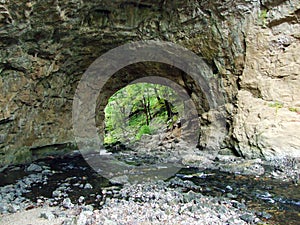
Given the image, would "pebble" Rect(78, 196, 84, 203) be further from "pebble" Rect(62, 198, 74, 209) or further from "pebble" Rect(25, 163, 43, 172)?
"pebble" Rect(25, 163, 43, 172)

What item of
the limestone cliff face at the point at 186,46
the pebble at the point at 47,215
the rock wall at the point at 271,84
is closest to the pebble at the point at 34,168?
the limestone cliff face at the point at 186,46

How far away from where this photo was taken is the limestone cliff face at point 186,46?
7.20 meters

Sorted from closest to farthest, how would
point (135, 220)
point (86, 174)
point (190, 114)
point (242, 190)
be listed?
point (135, 220), point (242, 190), point (86, 174), point (190, 114)

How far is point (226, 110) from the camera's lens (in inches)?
361

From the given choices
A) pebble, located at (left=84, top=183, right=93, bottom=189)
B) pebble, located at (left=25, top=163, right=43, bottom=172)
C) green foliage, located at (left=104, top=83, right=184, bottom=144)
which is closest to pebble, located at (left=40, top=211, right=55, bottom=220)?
pebble, located at (left=84, top=183, right=93, bottom=189)

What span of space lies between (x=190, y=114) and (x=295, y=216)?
7.98 meters

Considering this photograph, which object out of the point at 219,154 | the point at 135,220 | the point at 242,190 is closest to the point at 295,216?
the point at 242,190

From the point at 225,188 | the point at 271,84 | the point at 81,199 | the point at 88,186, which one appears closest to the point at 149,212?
the point at 81,199

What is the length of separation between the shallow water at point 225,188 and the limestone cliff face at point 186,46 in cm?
158

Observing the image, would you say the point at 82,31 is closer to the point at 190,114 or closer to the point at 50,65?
the point at 50,65

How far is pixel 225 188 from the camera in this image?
17.7 ft

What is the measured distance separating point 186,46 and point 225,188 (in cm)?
528

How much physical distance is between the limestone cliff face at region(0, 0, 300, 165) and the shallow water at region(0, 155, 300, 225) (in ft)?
5.19

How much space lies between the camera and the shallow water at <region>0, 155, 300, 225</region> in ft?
13.8
